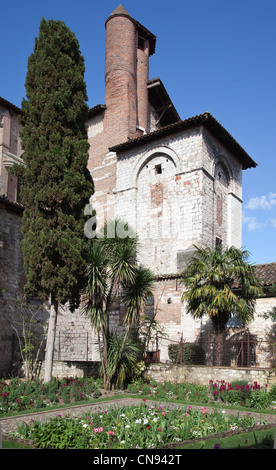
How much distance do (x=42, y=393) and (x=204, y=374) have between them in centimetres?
568

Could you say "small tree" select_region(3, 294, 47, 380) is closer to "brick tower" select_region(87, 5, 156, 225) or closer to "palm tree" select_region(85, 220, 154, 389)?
"palm tree" select_region(85, 220, 154, 389)

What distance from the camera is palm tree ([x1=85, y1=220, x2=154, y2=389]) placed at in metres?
16.3

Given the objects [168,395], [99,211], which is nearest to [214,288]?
[168,395]

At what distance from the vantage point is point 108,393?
50.4ft

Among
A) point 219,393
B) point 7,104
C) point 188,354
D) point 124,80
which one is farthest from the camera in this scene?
A: point 7,104

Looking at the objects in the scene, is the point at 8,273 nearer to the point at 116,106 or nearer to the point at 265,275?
the point at 265,275

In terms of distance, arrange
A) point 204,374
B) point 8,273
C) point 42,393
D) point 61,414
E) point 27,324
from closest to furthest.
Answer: point 61,414 → point 42,393 → point 204,374 → point 8,273 → point 27,324

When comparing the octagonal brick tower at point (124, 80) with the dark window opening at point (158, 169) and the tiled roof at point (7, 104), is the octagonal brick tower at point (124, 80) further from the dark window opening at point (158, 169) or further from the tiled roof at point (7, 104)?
the tiled roof at point (7, 104)

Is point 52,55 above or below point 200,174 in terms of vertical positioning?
above

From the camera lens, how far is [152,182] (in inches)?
1008

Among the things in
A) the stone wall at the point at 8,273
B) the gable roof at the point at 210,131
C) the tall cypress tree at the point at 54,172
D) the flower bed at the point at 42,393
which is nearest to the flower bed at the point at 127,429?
the flower bed at the point at 42,393

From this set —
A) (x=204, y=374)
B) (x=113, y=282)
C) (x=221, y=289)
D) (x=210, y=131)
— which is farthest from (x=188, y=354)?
(x=210, y=131)
